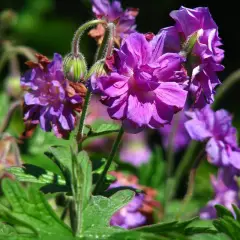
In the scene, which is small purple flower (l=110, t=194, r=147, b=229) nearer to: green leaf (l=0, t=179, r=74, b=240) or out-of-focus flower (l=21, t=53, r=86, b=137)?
out-of-focus flower (l=21, t=53, r=86, b=137)

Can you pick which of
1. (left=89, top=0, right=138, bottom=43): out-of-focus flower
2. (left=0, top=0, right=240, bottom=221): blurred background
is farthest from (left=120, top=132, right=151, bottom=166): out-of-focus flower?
(left=89, top=0, right=138, bottom=43): out-of-focus flower

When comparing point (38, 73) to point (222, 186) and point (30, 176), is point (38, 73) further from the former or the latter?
point (222, 186)

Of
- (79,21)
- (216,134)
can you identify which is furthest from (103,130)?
(79,21)

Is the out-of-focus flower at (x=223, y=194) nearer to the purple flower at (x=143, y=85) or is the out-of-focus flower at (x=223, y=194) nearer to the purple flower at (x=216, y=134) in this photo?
the purple flower at (x=216, y=134)

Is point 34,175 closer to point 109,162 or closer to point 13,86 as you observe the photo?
point 109,162

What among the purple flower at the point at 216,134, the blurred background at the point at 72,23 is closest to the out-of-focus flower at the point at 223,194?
the purple flower at the point at 216,134

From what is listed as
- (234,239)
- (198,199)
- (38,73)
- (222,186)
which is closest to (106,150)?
(198,199)
